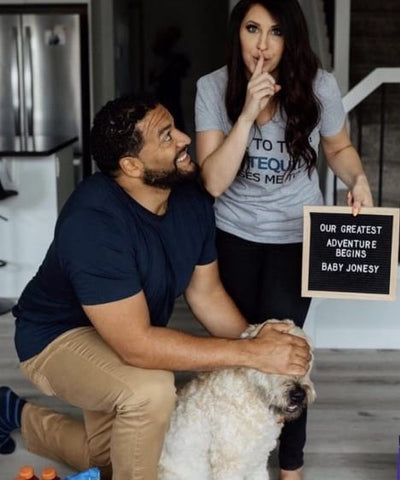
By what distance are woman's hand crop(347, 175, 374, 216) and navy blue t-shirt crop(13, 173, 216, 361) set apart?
40 cm

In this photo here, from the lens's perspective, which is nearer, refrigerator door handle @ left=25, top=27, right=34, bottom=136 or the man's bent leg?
the man's bent leg

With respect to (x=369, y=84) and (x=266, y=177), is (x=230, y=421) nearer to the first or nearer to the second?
(x=266, y=177)

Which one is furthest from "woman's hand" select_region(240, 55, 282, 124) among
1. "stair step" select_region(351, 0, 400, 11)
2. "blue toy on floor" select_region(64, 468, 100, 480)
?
"stair step" select_region(351, 0, 400, 11)

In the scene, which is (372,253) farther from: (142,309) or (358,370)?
(358,370)

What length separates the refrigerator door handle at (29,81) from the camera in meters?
6.02

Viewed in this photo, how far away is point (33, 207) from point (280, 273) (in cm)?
242

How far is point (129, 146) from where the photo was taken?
2.01m

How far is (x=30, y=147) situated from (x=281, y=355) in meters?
2.84

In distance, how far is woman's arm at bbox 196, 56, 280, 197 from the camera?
78.7 inches

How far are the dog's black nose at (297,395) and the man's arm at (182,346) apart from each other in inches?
2.0

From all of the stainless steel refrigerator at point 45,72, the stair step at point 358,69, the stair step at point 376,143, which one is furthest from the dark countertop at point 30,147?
the stair step at point 358,69

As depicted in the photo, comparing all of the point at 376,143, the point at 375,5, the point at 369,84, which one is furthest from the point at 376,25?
the point at 369,84

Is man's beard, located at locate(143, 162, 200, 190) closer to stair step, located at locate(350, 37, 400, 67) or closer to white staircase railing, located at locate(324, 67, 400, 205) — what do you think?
white staircase railing, located at locate(324, 67, 400, 205)

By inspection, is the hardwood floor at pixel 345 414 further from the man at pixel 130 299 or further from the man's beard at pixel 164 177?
the man's beard at pixel 164 177
